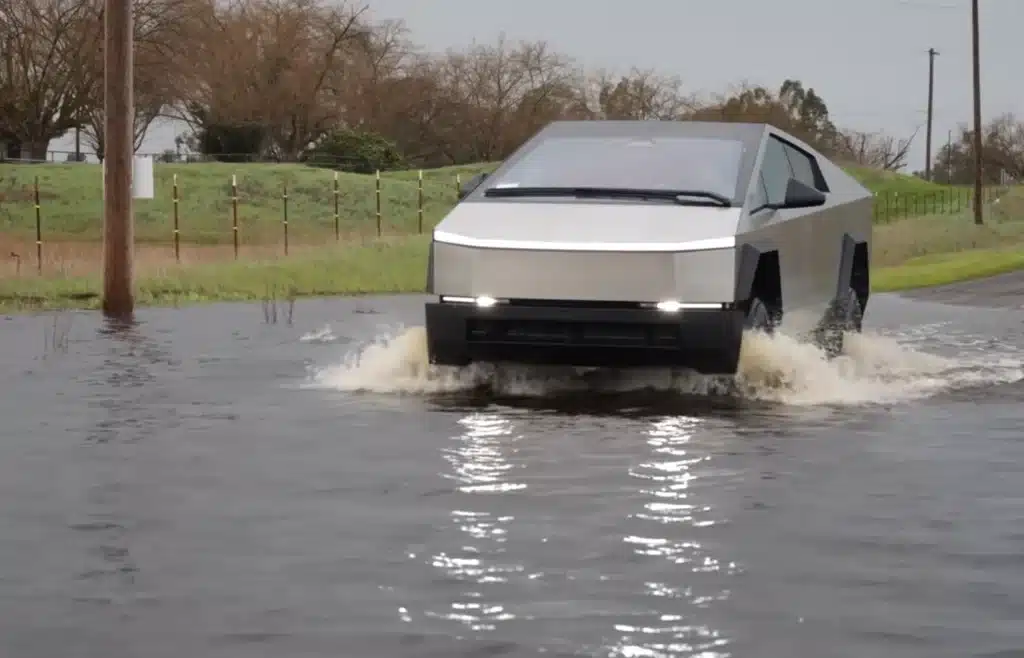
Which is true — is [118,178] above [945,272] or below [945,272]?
above

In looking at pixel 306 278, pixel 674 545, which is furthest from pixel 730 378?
pixel 306 278

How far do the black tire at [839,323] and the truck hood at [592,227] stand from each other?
243 centimetres

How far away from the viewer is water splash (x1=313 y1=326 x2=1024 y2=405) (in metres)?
12.1

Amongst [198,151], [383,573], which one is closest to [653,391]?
[383,573]

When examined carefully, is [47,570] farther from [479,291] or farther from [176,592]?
[479,291]

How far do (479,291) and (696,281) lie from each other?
1.26 metres

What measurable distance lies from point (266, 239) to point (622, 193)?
50.8 meters

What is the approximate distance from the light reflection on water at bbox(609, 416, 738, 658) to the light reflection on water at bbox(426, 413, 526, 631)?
0.48 metres

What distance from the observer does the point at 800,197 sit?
1221 centimetres

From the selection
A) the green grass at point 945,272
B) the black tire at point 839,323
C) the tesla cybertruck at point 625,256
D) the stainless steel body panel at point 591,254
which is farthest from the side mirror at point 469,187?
the green grass at point 945,272

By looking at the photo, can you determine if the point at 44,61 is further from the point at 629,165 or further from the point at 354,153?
the point at 629,165

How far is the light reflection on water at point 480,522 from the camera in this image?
236 inches

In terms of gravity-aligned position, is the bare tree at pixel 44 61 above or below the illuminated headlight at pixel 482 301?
above

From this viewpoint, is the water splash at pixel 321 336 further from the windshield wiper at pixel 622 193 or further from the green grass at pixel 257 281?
the windshield wiper at pixel 622 193
